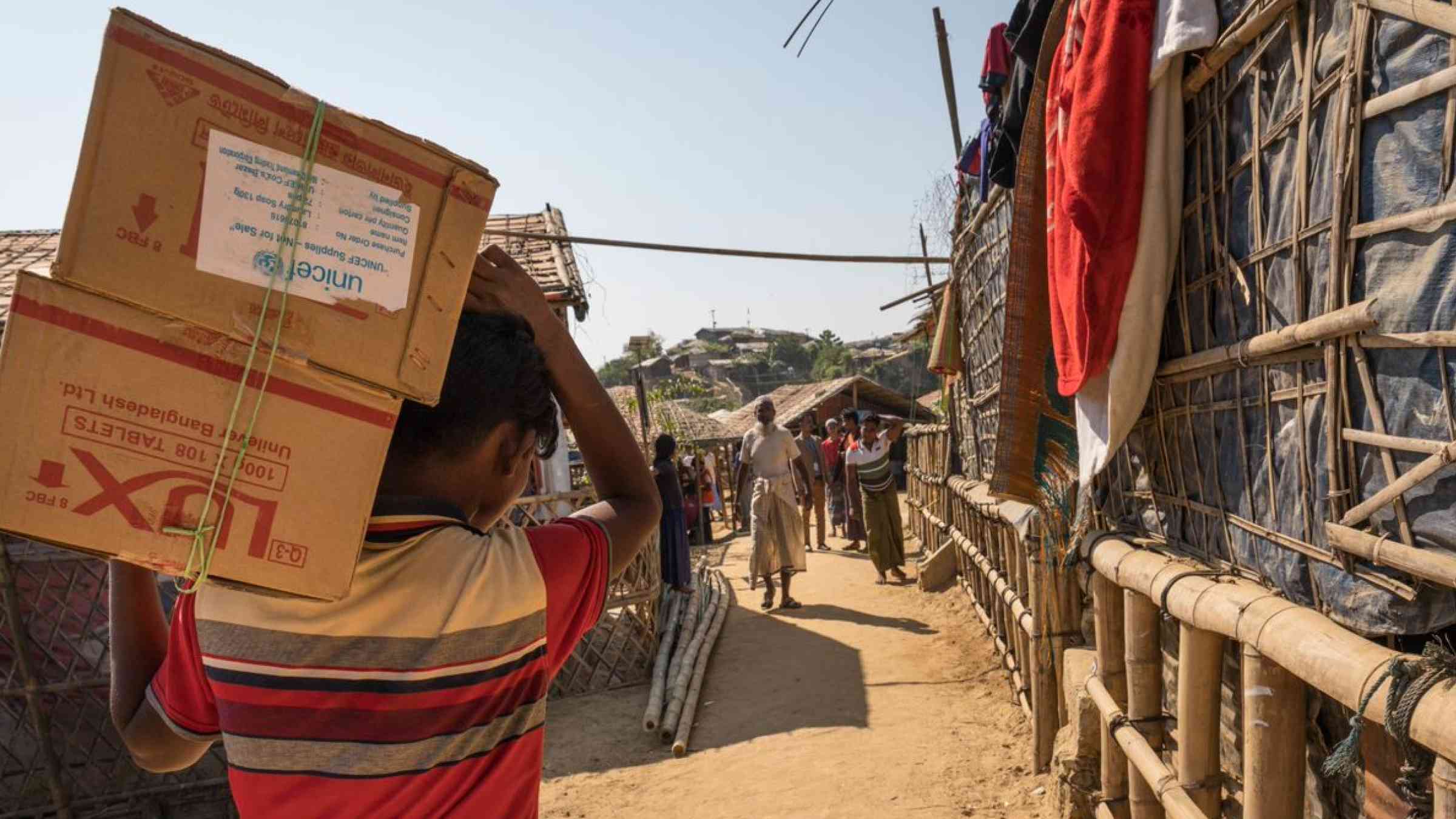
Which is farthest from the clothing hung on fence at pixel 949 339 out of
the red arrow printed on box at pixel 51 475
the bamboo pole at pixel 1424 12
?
the red arrow printed on box at pixel 51 475

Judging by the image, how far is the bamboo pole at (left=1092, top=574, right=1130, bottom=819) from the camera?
10.6ft

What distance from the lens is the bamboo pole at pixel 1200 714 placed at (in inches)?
95.0

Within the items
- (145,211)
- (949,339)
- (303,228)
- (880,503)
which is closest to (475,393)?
(303,228)

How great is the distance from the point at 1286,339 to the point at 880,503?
27.4ft

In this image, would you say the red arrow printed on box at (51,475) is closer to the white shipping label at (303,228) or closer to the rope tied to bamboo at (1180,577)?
the white shipping label at (303,228)

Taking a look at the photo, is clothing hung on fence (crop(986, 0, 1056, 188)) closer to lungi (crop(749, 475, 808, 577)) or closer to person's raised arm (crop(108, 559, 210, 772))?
person's raised arm (crop(108, 559, 210, 772))

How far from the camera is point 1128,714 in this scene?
307 centimetres

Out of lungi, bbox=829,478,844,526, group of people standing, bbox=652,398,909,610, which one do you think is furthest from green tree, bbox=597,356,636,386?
group of people standing, bbox=652,398,909,610

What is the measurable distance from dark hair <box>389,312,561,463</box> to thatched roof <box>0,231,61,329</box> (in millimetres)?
5931

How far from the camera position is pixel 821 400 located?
24.8 m

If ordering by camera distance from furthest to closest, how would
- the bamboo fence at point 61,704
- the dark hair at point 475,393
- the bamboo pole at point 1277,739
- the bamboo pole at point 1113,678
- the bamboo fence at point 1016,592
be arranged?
the bamboo fence at point 61,704 → the bamboo fence at point 1016,592 → the bamboo pole at point 1113,678 → the bamboo pole at point 1277,739 → the dark hair at point 475,393

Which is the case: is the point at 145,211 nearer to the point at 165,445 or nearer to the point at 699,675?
the point at 165,445

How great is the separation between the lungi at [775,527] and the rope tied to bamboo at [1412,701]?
24.6 feet

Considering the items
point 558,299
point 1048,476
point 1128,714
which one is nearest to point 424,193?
point 1128,714
